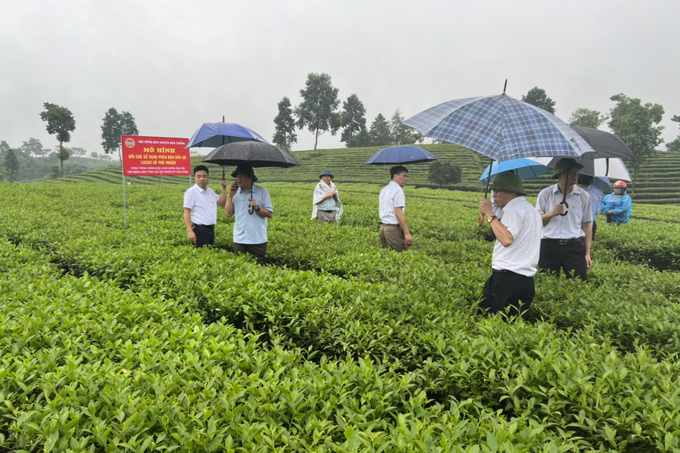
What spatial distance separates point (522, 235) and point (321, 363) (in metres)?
2.11

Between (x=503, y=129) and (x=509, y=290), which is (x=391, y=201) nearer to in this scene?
(x=503, y=129)

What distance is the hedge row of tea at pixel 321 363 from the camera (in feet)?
6.01

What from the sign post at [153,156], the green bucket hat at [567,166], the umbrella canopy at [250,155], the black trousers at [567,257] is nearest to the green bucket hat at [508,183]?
the green bucket hat at [567,166]

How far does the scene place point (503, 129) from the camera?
345cm

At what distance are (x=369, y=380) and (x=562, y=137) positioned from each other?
8.79 ft

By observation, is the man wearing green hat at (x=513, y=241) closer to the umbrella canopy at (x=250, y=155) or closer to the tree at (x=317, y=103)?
the umbrella canopy at (x=250, y=155)

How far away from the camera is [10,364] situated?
7.68 feet

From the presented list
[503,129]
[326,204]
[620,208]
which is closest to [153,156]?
[326,204]

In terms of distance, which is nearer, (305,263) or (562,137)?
(562,137)

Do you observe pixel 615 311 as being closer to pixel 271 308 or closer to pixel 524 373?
pixel 524 373

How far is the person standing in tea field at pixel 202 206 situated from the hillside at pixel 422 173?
111 ft

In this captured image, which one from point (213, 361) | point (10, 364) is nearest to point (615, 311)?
point (213, 361)

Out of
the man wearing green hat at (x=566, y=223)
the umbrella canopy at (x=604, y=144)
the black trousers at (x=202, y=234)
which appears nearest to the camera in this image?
the umbrella canopy at (x=604, y=144)

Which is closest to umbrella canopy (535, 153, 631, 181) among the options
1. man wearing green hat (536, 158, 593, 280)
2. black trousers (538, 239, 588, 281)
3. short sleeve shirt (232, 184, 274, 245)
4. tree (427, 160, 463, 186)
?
man wearing green hat (536, 158, 593, 280)
